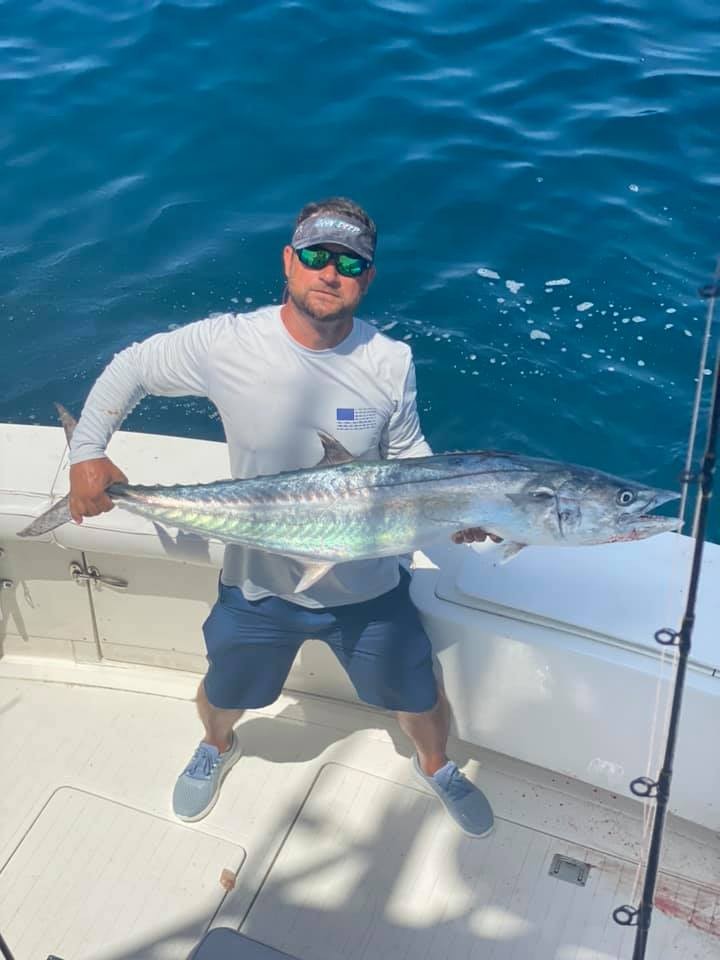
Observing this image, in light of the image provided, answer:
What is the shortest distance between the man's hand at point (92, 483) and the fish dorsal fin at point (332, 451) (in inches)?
23.9

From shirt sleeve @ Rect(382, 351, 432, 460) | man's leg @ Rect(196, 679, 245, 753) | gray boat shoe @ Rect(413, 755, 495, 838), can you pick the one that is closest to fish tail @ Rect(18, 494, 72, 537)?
man's leg @ Rect(196, 679, 245, 753)

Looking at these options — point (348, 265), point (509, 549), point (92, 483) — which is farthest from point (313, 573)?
point (348, 265)

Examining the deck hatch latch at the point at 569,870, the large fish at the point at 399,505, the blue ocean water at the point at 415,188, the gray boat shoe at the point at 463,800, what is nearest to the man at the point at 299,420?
the large fish at the point at 399,505

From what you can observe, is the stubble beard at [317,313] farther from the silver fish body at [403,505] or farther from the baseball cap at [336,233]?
the silver fish body at [403,505]

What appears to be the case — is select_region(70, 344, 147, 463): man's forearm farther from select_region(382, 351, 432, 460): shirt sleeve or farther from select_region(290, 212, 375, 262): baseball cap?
select_region(382, 351, 432, 460): shirt sleeve

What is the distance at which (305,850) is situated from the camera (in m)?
2.93

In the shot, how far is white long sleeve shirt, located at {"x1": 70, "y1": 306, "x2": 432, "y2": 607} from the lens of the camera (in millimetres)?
2416

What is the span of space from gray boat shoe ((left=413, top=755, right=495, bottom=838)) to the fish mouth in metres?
1.20

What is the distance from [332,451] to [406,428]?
294 millimetres

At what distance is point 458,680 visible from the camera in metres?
2.91

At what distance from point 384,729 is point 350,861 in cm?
53

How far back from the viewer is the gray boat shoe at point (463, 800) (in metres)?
2.94

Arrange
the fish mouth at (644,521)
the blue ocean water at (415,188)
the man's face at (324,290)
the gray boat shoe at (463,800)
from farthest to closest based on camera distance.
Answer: the blue ocean water at (415,188) < the gray boat shoe at (463,800) < the man's face at (324,290) < the fish mouth at (644,521)

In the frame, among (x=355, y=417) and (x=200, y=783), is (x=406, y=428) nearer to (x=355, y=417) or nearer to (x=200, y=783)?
(x=355, y=417)
